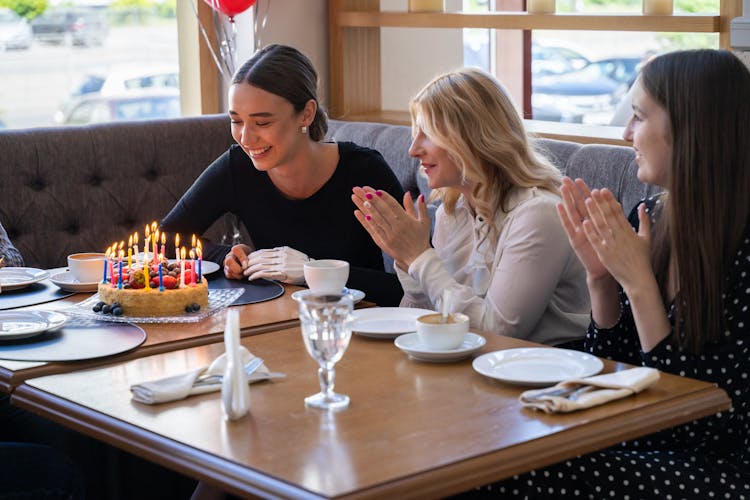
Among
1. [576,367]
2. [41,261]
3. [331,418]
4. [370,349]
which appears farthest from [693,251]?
[41,261]

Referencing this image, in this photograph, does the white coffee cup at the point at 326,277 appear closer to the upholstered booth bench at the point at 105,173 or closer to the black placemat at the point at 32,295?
the black placemat at the point at 32,295

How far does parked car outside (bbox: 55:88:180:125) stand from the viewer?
422 centimetres

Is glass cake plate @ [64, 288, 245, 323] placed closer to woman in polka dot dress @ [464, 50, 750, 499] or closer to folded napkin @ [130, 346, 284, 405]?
folded napkin @ [130, 346, 284, 405]

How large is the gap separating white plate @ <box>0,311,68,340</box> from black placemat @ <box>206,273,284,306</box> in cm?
37

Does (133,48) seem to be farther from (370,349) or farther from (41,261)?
(370,349)

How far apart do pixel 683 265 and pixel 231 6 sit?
7.99ft

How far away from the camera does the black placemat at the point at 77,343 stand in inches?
78.1

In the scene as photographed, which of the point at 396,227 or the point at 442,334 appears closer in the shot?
the point at 442,334

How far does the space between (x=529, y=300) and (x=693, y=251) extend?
1.35 feet

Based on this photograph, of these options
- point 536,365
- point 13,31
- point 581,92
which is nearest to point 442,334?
point 536,365

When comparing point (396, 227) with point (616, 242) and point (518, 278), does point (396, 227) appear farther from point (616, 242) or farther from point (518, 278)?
point (616, 242)

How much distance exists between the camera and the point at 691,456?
1.93 metres

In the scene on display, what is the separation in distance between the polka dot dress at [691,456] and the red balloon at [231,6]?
95.0 inches

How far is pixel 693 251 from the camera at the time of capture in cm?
192
